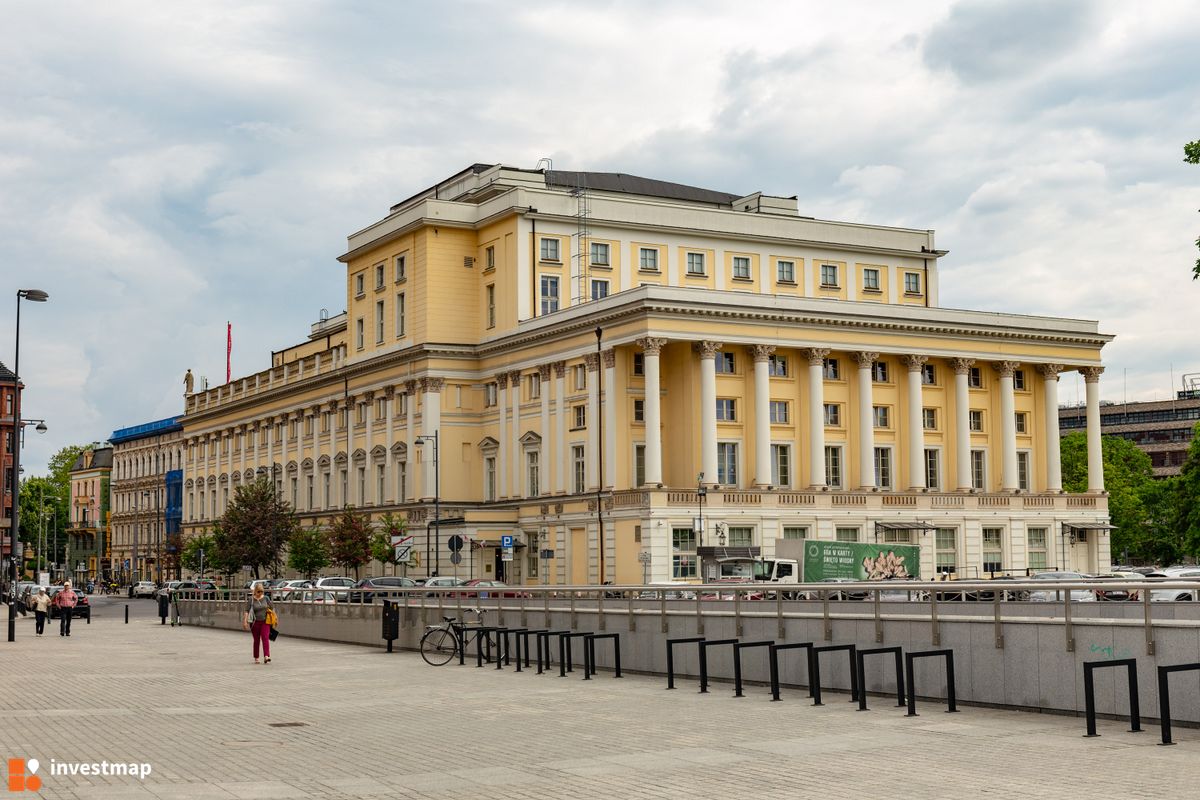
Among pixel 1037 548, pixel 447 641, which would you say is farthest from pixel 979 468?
pixel 447 641

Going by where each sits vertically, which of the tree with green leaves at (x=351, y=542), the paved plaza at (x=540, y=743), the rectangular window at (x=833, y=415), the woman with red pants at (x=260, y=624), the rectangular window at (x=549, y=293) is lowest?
the paved plaza at (x=540, y=743)

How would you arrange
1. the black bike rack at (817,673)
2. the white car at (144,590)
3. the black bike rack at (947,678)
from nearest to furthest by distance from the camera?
the black bike rack at (947,678) → the black bike rack at (817,673) → the white car at (144,590)

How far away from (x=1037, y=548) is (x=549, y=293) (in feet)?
106

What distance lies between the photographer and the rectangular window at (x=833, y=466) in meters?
86.2

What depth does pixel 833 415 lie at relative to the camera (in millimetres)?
87062

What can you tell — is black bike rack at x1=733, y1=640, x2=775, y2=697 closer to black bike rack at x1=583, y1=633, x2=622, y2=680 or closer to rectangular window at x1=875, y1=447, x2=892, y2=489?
black bike rack at x1=583, y1=633, x2=622, y2=680

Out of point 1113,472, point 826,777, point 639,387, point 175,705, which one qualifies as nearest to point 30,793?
point 826,777

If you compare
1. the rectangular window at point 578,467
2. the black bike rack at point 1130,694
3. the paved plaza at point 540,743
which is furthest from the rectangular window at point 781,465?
the black bike rack at point 1130,694

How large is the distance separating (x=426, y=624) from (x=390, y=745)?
19.9m

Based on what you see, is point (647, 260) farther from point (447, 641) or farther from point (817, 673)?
point (817, 673)

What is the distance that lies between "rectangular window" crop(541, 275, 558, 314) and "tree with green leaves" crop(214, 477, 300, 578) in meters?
27.5

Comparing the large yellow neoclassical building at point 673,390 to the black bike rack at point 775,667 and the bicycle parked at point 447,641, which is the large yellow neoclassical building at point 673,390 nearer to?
the bicycle parked at point 447,641

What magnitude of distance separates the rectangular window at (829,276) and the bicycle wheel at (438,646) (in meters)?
67.6

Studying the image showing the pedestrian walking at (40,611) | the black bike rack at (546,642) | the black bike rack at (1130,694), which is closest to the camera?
the black bike rack at (1130,694)
